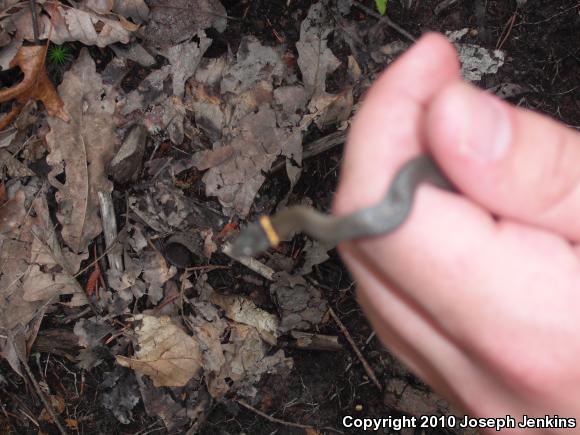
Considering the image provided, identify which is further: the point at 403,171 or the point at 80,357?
the point at 80,357

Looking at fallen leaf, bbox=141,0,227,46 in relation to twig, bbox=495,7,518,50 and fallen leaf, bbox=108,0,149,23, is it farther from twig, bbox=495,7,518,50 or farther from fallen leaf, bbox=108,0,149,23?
twig, bbox=495,7,518,50

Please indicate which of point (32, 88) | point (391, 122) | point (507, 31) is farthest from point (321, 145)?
point (32, 88)

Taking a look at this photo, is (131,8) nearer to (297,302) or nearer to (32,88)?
(32,88)

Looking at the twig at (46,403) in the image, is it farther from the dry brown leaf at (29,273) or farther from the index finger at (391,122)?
the index finger at (391,122)

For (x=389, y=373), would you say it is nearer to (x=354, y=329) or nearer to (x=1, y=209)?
(x=354, y=329)

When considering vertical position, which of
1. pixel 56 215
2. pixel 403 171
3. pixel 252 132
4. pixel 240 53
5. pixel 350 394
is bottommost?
pixel 350 394

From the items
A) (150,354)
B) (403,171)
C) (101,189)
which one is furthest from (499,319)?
(101,189)

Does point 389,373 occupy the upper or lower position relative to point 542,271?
lower
